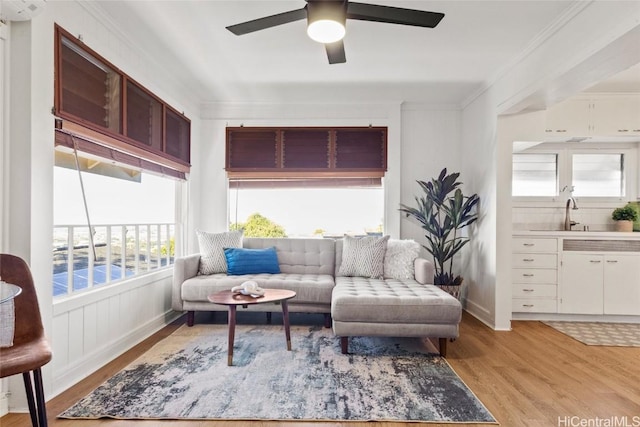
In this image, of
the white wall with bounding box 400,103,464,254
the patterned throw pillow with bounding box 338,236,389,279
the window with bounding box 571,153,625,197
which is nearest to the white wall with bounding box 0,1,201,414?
the patterned throw pillow with bounding box 338,236,389,279

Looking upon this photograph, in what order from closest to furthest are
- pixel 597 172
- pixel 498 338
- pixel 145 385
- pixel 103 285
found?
pixel 145 385 → pixel 103 285 → pixel 498 338 → pixel 597 172

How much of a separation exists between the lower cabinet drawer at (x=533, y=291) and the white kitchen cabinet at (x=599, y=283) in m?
0.10

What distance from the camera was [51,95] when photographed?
229 centimetres

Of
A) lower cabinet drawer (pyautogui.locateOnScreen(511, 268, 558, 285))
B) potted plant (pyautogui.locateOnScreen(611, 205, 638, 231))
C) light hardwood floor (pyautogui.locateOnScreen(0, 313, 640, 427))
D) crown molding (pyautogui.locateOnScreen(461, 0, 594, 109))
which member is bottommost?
light hardwood floor (pyautogui.locateOnScreen(0, 313, 640, 427))

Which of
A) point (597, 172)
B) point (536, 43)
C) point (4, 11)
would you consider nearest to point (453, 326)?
point (536, 43)

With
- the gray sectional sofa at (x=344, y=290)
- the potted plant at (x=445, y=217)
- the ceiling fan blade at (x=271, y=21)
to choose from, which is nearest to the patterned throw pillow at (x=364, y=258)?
the gray sectional sofa at (x=344, y=290)

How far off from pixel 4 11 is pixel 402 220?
13.9ft

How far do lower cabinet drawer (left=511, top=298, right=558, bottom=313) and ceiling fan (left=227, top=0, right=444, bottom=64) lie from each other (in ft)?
10.8

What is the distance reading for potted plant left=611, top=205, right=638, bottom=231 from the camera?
4.40 m

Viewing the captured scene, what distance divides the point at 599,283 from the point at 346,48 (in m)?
3.68

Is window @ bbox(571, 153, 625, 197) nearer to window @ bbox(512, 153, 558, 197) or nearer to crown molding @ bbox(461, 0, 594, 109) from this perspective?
window @ bbox(512, 153, 558, 197)

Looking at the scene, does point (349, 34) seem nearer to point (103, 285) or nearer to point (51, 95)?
point (51, 95)

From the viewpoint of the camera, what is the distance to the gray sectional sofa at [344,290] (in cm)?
299

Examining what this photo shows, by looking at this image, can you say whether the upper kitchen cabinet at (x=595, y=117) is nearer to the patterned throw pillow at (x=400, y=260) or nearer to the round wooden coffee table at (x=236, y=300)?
the patterned throw pillow at (x=400, y=260)
